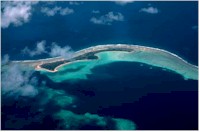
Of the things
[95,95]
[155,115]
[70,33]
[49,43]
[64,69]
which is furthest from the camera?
[70,33]

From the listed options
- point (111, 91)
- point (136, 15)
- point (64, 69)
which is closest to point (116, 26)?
point (136, 15)

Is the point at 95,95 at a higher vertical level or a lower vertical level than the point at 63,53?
lower

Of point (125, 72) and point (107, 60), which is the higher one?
point (107, 60)

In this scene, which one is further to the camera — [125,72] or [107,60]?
[107,60]

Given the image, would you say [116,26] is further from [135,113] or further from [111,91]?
[135,113]

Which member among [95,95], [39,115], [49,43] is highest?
[49,43]

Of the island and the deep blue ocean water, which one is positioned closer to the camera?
the deep blue ocean water

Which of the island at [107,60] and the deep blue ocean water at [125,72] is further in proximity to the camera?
the island at [107,60]

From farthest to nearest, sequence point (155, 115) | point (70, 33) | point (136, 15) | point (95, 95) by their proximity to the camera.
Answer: point (136, 15), point (70, 33), point (95, 95), point (155, 115)
